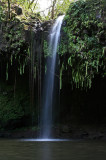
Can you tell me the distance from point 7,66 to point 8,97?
1882 mm

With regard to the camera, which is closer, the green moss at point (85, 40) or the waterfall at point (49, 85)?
the green moss at point (85, 40)

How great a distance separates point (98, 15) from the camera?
8930 millimetres

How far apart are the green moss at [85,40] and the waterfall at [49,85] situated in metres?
0.38

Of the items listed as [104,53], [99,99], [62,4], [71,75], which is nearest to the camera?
[104,53]

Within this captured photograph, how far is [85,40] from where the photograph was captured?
880 centimetres

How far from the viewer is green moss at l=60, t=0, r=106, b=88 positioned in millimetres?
8679

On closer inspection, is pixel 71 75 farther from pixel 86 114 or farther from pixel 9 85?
pixel 9 85

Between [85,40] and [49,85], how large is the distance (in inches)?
101

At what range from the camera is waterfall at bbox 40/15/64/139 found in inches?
377

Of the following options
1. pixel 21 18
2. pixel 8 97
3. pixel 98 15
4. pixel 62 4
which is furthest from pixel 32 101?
pixel 62 4

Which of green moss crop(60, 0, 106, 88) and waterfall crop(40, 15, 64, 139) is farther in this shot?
waterfall crop(40, 15, 64, 139)

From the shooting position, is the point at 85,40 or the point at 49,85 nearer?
the point at 85,40

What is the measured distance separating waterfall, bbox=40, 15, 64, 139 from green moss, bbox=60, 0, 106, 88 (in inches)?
15.1

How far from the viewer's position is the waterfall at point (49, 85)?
9.58 meters
